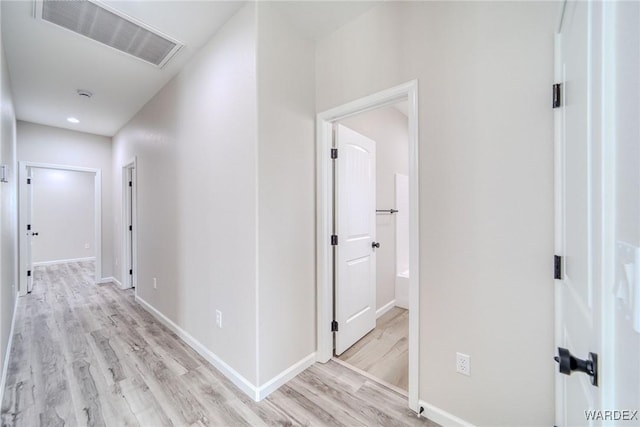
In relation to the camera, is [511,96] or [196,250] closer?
[511,96]

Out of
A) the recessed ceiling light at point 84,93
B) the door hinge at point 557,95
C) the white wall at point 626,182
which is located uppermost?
the recessed ceiling light at point 84,93

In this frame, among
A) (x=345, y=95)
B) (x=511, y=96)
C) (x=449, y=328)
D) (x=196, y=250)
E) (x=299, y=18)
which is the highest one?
(x=299, y=18)

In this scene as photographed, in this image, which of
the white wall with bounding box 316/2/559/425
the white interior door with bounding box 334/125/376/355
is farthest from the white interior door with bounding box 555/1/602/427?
the white interior door with bounding box 334/125/376/355

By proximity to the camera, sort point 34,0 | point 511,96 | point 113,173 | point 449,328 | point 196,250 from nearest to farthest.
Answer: point 511,96 → point 449,328 → point 34,0 → point 196,250 → point 113,173

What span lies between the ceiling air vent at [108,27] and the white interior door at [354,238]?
169 centimetres

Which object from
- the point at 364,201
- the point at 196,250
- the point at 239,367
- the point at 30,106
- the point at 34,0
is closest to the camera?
the point at 34,0

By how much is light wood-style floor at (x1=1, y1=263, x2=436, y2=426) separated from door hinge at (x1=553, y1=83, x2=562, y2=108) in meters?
1.81

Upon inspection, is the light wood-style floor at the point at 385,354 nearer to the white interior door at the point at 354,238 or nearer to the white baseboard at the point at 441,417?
the white interior door at the point at 354,238

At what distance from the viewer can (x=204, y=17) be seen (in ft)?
6.26

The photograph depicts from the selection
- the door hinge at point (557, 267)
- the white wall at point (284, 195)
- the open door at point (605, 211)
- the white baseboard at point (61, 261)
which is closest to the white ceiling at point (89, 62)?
the white wall at point (284, 195)

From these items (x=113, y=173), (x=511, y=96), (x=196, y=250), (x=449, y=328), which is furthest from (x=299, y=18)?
(x=113, y=173)

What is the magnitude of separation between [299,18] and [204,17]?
0.70 m

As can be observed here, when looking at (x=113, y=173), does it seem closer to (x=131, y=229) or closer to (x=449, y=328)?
(x=131, y=229)

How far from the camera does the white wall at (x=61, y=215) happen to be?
6.22 m
